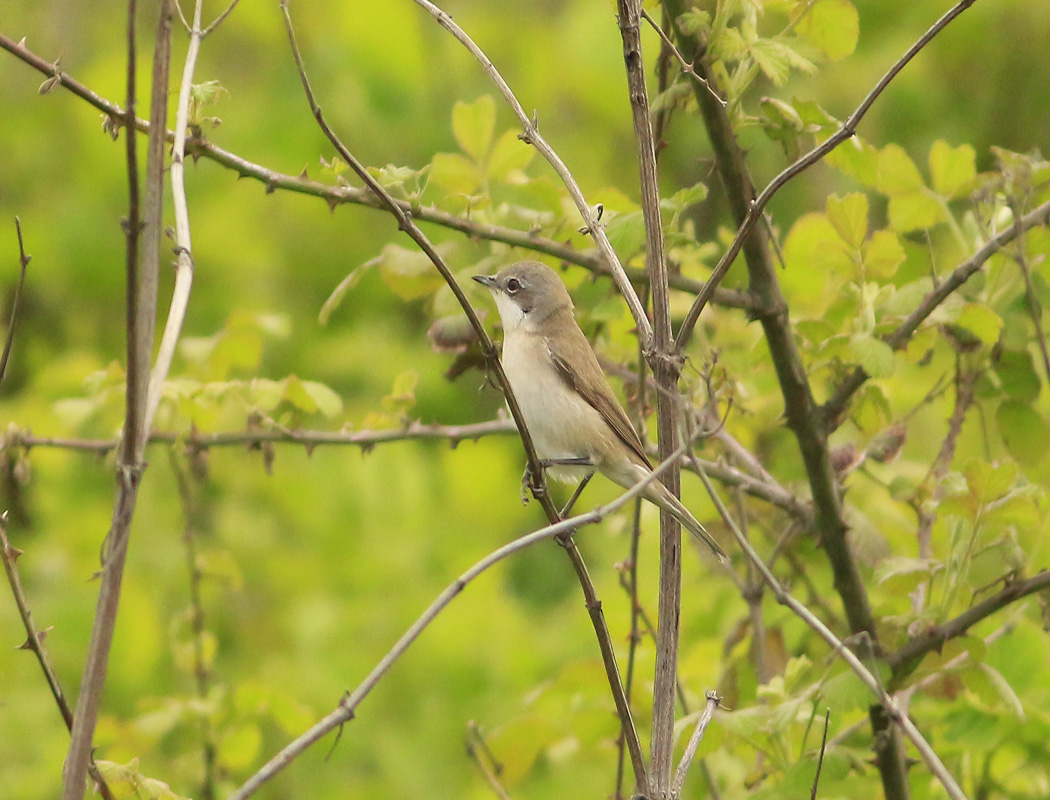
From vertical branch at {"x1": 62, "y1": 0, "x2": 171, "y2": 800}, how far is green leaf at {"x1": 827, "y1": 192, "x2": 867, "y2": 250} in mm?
1725

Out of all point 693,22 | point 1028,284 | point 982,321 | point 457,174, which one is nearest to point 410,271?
point 457,174

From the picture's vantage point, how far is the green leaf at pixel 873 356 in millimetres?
2449

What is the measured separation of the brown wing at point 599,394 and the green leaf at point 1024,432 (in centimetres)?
95

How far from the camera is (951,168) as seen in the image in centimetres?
292

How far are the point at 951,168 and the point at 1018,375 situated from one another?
562 mm

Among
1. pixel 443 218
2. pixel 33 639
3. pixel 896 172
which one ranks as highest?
pixel 896 172

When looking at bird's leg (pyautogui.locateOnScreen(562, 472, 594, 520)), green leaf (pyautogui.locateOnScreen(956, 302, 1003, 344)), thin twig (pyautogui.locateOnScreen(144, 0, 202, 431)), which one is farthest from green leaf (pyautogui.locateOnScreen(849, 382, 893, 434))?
thin twig (pyautogui.locateOnScreen(144, 0, 202, 431))

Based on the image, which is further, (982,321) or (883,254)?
(883,254)

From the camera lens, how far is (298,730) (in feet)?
10.5

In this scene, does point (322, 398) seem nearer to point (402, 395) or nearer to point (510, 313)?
point (402, 395)

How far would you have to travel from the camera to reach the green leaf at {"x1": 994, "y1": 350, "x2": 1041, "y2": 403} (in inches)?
117

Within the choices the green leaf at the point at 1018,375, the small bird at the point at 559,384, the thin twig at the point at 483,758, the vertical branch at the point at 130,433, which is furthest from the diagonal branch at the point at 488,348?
the green leaf at the point at 1018,375

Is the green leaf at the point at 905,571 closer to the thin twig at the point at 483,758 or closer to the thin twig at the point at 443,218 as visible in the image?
the thin twig at the point at 443,218

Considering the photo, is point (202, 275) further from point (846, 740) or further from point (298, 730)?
point (846, 740)
